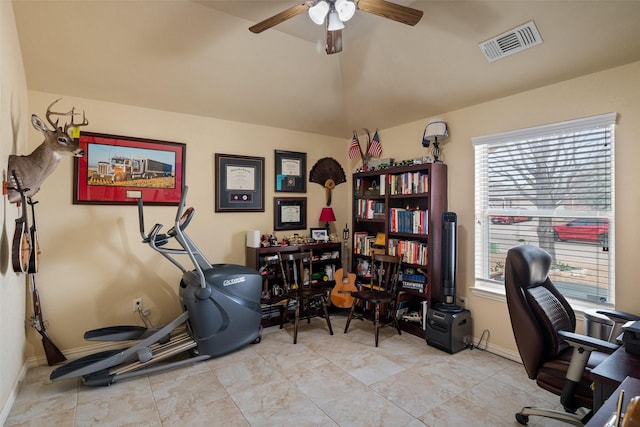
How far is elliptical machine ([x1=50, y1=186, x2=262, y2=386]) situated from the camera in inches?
101

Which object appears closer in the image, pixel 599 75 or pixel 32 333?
pixel 599 75

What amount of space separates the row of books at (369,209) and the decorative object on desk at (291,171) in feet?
2.47

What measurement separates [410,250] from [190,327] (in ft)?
7.59

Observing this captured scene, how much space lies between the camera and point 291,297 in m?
3.46

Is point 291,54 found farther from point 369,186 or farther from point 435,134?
point 369,186

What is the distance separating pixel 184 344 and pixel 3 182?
1740 mm

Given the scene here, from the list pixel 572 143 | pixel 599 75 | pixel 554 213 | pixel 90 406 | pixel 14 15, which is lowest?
pixel 90 406

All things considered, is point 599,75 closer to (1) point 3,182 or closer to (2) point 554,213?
(2) point 554,213

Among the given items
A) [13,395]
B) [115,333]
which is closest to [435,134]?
[115,333]

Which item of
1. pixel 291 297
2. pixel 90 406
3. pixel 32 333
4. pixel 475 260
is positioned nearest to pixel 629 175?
pixel 475 260

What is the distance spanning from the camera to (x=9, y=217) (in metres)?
2.17

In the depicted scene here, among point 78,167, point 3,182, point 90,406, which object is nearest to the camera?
point 3,182

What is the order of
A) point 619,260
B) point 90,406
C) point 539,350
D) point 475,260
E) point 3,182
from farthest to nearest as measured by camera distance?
point 475,260, point 619,260, point 90,406, point 3,182, point 539,350

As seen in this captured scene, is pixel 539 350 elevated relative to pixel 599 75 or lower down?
lower down
